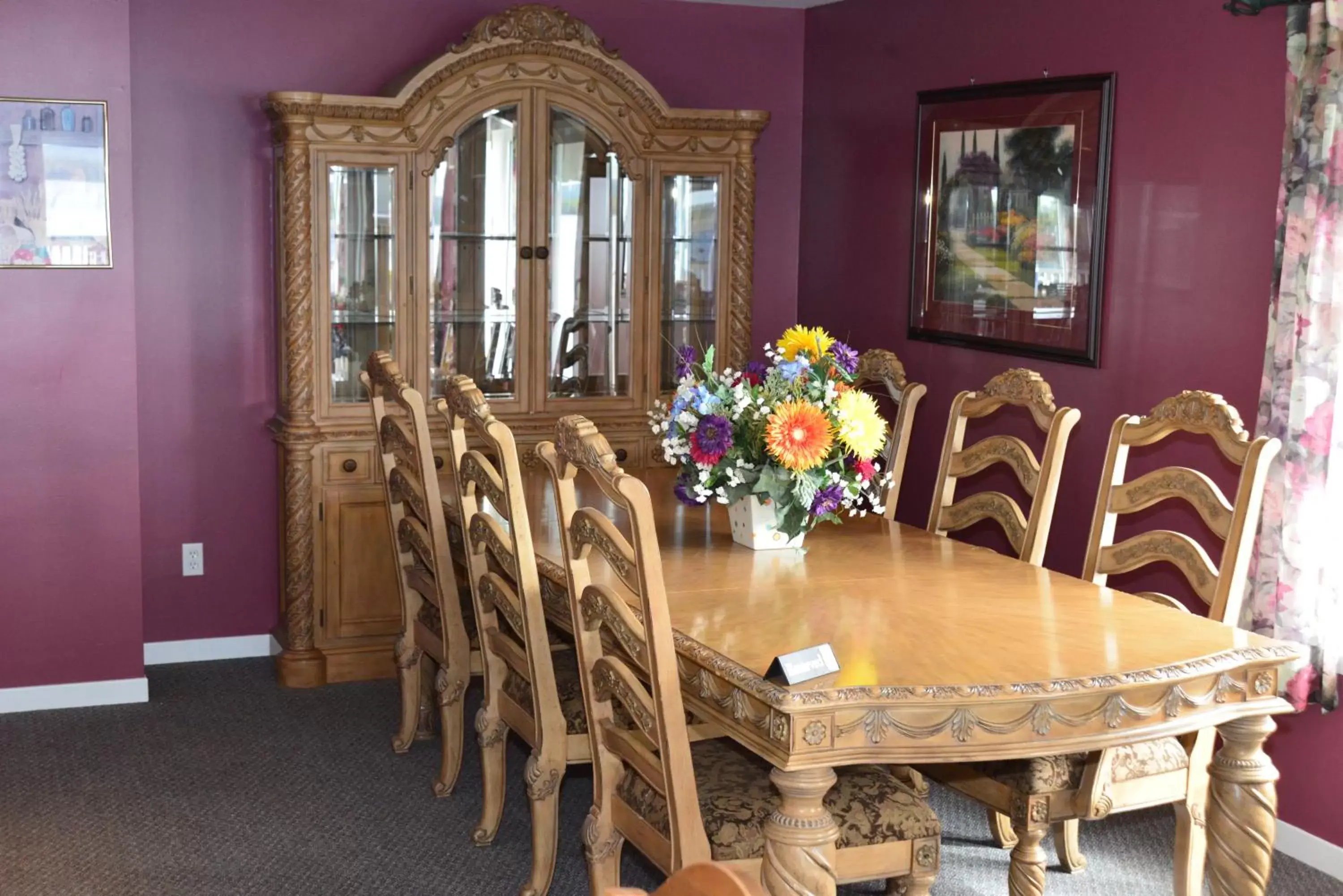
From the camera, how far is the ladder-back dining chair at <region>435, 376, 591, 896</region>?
301 centimetres

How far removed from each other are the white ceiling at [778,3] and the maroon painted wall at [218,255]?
0.55 metres

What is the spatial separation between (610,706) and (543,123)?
2592mm

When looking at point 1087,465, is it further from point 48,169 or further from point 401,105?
point 48,169

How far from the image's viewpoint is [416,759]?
413 centimetres

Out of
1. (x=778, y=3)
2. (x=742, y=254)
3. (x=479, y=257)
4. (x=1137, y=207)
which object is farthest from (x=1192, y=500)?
(x=778, y=3)

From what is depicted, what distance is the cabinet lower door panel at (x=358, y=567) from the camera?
4.77 m

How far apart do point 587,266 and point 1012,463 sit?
1987mm

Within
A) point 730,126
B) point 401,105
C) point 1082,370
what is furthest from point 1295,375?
point 401,105

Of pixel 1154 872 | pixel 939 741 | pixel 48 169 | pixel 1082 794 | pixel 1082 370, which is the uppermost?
pixel 48 169

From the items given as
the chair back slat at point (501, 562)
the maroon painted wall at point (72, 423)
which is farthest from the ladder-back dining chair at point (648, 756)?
the maroon painted wall at point (72, 423)

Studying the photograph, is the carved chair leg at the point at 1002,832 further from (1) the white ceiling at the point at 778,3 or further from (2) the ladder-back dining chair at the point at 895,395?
(1) the white ceiling at the point at 778,3

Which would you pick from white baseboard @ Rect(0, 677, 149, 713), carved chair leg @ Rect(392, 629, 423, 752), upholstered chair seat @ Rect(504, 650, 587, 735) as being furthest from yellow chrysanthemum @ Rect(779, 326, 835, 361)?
white baseboard @ Rect(0, 677, 149, 713)

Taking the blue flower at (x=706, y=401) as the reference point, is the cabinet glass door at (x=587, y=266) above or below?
above

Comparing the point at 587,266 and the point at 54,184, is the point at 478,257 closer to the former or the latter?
the point at 587,266
